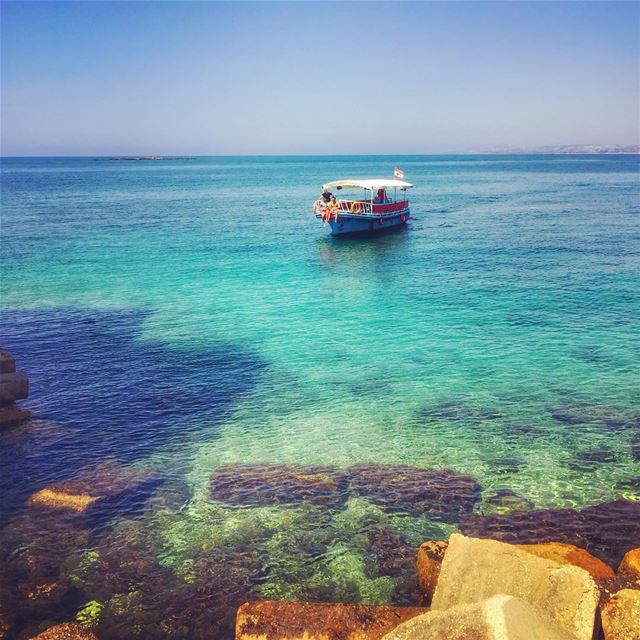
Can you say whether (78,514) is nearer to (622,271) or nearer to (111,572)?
(111,572)

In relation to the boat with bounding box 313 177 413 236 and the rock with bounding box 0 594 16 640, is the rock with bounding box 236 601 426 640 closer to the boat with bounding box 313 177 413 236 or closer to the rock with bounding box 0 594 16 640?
the rock with bounding box 0 594 16 640

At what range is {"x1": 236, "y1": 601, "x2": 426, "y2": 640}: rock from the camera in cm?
651

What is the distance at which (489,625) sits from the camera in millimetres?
4672

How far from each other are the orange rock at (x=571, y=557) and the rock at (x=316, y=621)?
234 cm

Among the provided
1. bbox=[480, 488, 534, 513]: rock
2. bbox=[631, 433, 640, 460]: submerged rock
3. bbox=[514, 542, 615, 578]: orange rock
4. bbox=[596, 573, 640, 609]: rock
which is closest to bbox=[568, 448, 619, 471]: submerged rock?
bbox=[631, 433, 640, 460]: submerged rock

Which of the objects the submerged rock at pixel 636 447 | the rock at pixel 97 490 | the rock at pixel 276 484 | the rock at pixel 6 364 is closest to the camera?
the rock at pixel 97 490

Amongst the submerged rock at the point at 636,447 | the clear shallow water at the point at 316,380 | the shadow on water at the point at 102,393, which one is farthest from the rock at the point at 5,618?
the submerged rock at the point at 636,447

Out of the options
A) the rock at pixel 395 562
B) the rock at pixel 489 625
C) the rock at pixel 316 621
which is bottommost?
the rock at pixel 395 562

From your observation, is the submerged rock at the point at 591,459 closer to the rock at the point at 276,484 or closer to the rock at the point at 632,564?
the rock at the point at 632,564

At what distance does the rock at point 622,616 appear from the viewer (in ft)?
20.4

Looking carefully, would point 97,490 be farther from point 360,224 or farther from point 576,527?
point 360,224

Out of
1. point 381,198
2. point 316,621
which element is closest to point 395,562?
point 316,621

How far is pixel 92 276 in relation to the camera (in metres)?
30.7

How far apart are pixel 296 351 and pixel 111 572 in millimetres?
10879
